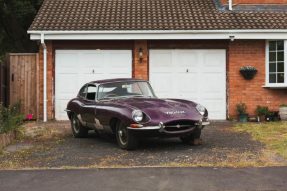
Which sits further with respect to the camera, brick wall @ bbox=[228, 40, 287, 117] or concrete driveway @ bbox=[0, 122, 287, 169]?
brick wall @ bbox=[228, 40, 287, 117]

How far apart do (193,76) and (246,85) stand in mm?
1699

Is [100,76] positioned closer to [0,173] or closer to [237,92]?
[237,92]

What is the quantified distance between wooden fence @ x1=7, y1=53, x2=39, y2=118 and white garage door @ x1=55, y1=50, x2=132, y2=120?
690 mm

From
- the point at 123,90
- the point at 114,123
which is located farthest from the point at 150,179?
the point at 123,90

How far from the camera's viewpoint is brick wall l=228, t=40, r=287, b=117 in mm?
16906

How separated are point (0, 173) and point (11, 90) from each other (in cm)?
904

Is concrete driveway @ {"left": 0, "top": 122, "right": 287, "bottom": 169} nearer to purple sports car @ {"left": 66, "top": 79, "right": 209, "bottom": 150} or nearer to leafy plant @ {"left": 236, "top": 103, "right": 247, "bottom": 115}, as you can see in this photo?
purple sports car @ {"left": 66, "top": 79, "right": 209, "bottom": 150}

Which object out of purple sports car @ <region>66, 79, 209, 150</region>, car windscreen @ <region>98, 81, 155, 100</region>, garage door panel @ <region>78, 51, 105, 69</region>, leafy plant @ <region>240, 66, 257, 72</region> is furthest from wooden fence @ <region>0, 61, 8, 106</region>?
leafy plant @ <region>240, 66, 257, 72</region>

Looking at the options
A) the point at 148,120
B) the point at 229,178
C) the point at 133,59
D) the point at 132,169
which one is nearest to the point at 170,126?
the point at 148,120

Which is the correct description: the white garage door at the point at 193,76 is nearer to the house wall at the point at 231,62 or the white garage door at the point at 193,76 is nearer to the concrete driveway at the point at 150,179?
the house wall at the point at 231,62

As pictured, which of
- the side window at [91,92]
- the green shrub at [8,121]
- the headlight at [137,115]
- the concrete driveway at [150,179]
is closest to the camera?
the concrete driveway at [150,179]

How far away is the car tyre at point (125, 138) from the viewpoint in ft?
33.1

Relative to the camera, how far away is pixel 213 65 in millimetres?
17000

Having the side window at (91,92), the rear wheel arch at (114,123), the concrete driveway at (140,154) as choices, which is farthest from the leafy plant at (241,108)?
the rear wheel arch at (114,123)
